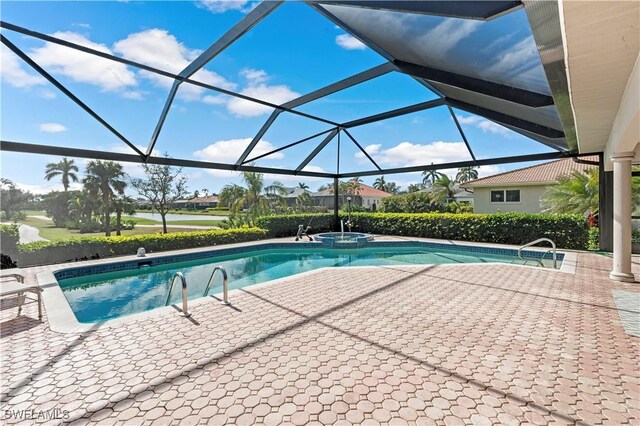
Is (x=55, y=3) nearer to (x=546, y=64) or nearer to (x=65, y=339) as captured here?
(x=65, y=339)

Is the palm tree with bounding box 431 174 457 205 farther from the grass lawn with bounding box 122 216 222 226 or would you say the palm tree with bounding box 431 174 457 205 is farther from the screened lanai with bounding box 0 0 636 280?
the grass lawn with bounding box 122 216 222 226

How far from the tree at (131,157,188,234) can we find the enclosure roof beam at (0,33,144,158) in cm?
769

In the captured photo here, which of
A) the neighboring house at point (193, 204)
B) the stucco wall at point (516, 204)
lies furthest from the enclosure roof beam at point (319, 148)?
the stucco wall at point (516, 204)

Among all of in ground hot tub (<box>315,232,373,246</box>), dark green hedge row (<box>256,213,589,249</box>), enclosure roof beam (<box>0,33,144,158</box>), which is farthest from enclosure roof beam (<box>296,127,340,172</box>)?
enclosure roof beam (<box>0,33,144,158</box>)

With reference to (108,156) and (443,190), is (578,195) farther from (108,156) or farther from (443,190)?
(443,190)

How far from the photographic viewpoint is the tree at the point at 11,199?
10.8 metres

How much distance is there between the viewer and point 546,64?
3.13 metres

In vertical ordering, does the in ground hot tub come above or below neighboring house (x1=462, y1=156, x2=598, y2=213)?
below

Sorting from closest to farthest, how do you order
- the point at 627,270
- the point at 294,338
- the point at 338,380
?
1. the point at 338,380
2. the point at 294,338
3. the point at 627,270

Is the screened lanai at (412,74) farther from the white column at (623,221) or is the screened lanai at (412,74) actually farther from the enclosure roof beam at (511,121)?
the white column at (623,221)

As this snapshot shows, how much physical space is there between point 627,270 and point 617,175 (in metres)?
1.94

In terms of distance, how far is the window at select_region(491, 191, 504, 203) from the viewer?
18906 mm

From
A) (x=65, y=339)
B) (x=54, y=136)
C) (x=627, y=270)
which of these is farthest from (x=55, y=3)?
(x=627, y=270)

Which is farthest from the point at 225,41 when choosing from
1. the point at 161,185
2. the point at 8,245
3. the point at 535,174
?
the point at 535,174
